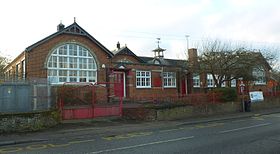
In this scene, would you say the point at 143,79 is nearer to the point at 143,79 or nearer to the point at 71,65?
the point at 143,79

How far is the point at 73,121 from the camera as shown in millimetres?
17141

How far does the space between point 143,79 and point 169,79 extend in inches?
159

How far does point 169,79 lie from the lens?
34.0 meters

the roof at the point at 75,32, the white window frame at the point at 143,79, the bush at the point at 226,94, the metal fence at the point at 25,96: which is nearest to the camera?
the metal fence at the point at 25,96

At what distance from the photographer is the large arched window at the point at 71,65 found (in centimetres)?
2588

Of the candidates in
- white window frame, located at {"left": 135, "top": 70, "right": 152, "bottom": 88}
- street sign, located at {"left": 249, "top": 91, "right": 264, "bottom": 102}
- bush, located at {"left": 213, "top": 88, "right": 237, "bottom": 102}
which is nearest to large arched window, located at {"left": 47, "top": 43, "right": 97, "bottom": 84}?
white window frame, located at {"left": 135, "top": 70, "right": 152, "bottom": 88}

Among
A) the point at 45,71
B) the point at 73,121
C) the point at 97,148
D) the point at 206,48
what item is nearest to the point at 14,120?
the point at 73,121

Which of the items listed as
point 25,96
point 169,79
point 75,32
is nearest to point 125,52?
point 169,79

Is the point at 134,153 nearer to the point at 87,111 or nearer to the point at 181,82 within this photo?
the point at 87,111

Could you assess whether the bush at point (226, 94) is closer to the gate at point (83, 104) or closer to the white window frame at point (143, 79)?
the white window frame at point (143, 79)

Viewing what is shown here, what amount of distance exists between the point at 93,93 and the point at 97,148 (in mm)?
8383

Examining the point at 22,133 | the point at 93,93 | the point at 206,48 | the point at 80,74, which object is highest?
the point at 206,48

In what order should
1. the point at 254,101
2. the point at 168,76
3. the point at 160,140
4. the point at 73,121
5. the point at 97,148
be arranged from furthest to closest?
1. the point at 168,76
2. the point at 254,101
3. the point at 73,121
4. the point at 160,140
5. the point at 97,148

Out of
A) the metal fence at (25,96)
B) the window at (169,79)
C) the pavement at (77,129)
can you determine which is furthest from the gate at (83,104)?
the window at (169,79)
